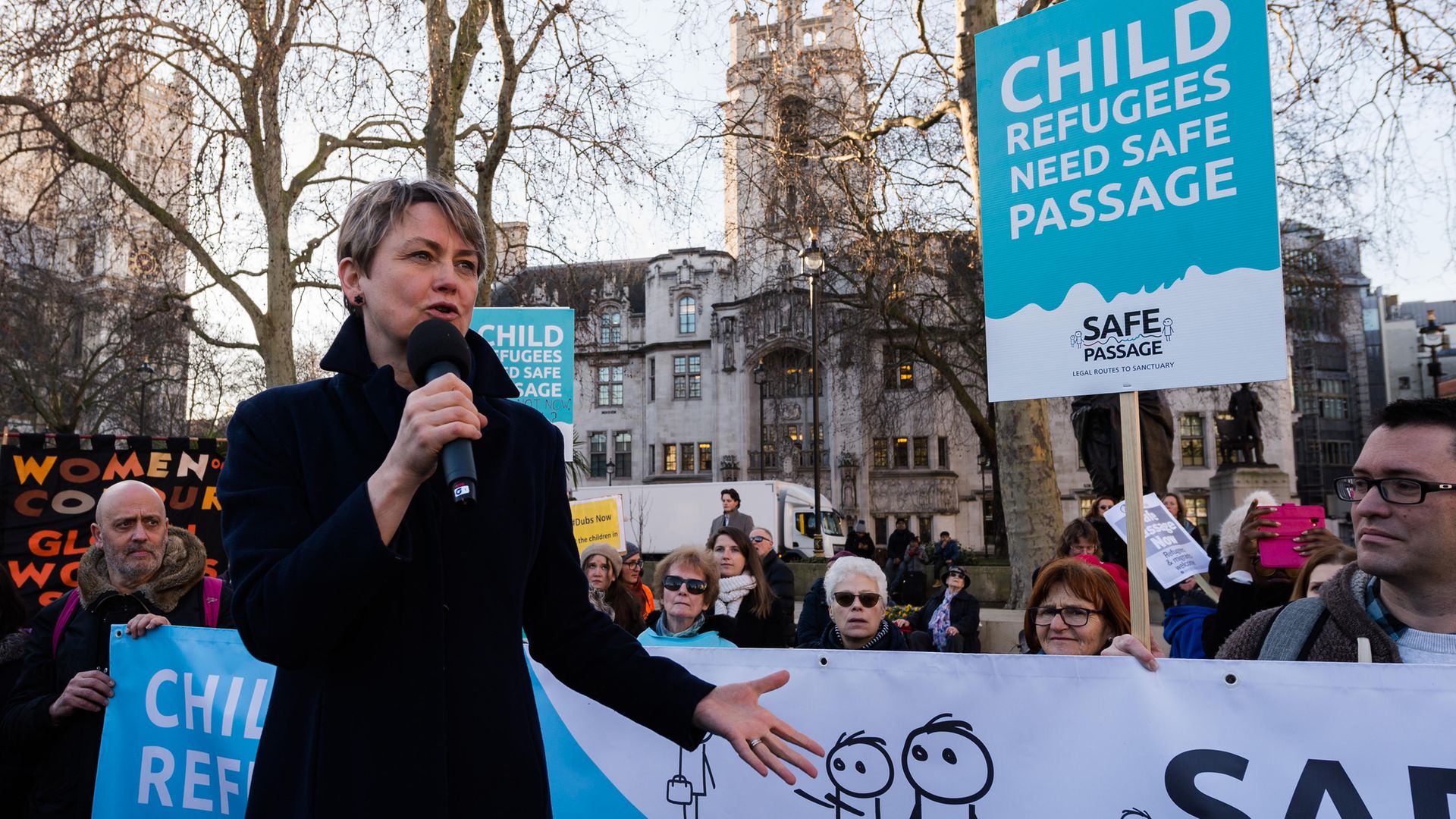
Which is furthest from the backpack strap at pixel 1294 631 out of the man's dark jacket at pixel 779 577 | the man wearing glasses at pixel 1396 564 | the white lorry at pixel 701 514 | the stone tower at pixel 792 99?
the white lorry at pixel 701 514

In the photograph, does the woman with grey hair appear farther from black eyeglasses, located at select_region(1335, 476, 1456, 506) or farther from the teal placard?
black eyeglasses, located at select_region(1335, 476, 1456, 506)

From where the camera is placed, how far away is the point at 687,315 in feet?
200

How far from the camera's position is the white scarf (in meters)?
6.86

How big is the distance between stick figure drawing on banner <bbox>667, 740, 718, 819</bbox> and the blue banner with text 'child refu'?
1486 millimetres

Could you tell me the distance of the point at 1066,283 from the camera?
155 inches

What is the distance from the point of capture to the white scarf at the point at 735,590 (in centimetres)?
686

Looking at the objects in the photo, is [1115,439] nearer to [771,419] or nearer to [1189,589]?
[1189,589]

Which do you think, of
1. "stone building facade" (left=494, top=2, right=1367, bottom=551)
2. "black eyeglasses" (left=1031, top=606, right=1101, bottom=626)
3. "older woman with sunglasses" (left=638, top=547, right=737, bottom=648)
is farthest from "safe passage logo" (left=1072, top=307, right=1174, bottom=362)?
"stone building facade" (left=494, top=2, right=1367, bottom=551)

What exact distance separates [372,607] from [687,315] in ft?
196

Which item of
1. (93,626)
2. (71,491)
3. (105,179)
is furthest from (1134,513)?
(105,179)

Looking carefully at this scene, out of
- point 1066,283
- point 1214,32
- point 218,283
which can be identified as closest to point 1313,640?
point 1066,283

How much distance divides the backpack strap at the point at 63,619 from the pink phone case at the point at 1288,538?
4.97 meters

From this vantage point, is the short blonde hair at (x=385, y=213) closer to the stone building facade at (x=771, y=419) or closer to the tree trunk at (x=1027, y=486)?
the tree trunk at (x=1027, y=486)

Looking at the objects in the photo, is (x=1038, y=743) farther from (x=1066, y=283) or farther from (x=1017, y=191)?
(x=1017, y=191)
